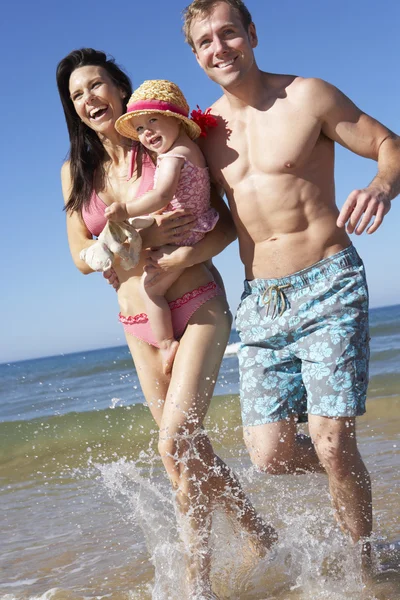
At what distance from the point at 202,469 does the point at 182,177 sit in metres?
1.34

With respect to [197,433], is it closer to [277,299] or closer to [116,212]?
[277,299]

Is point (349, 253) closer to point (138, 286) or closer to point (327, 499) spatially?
point (138, 286)

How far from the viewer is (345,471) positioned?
10.4 ft

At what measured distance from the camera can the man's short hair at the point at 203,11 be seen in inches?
132

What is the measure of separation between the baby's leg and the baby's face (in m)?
0.59

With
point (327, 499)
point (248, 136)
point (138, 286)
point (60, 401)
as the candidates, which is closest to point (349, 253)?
point (248, 136)

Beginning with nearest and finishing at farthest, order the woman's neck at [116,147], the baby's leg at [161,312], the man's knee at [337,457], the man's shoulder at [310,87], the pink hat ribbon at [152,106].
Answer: the man's knee at [337,457] < the man's shoulder at [310,87] < the pink hat ribbon at [152,106] < the baby's leg at [161,312] < the woman's neck at [116,147]

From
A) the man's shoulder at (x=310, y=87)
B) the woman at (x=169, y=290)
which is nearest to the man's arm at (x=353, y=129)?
the man's shoulder at (x=310, y=87)

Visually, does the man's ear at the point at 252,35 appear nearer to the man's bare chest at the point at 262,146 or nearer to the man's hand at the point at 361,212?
the man's bare chest at the point at 262,146

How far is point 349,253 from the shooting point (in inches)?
128

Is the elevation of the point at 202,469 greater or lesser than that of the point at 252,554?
greater

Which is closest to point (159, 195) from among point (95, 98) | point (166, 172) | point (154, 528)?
point (166, 172)

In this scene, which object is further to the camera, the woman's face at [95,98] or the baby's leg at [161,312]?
the woman's face at [95,98]

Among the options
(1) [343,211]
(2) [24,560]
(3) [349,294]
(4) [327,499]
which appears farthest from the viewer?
(4) [327,499]
